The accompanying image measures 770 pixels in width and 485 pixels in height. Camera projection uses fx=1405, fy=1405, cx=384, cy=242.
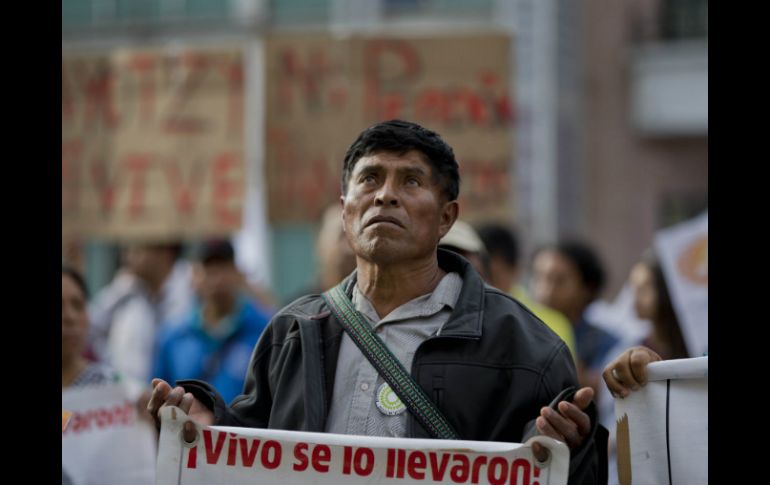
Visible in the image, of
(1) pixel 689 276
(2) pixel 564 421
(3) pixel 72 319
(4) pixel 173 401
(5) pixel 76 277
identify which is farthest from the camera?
(1) pixel 689 276

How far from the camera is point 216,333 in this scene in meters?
7.02

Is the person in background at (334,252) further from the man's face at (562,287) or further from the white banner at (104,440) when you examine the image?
the man's face at (562,287)

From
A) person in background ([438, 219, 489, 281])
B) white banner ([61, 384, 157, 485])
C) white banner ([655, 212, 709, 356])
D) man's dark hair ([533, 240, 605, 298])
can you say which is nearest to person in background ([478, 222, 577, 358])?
man's dark hair ([533, 240, 605, 298])

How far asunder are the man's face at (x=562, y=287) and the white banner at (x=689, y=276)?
106cm

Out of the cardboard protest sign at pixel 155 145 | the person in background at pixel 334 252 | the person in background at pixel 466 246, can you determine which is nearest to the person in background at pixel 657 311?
Result: the person in background at pixel 466 246

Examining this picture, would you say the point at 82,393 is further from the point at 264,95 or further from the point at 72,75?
the point at 72,75

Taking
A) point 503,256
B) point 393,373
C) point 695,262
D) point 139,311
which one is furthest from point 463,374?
point 139,311

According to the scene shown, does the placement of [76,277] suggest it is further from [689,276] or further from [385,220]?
[689,276]

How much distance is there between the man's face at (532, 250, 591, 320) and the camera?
722cm

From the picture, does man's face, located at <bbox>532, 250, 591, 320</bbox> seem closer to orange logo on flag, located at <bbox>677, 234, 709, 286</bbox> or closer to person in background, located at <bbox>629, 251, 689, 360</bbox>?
person in background, located at <bbox>629, 251, 689, 360</bbox>

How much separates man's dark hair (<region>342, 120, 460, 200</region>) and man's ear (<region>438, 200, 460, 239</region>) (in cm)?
2

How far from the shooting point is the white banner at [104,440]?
4582 mm

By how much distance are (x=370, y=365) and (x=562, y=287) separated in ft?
13.3
